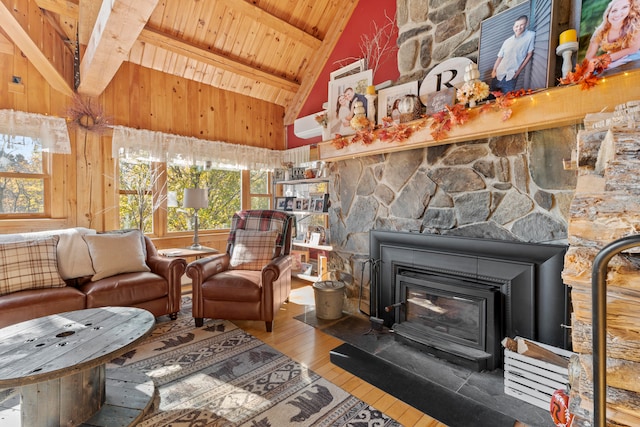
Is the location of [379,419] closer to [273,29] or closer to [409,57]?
[409,57]

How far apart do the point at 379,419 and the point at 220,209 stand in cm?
378

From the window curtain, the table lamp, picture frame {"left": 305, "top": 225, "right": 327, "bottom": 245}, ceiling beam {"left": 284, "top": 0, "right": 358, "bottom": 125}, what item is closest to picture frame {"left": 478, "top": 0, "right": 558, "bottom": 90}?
ceiling beam {"left": 284, "top": 0, "right": 358, "bottom": 125}

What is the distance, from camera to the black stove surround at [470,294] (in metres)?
1.90

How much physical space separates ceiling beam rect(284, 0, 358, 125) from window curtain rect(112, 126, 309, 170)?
0.73m

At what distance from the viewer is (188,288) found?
160 inches

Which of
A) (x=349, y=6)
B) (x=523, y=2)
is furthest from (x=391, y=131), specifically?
(x=349, y=6)

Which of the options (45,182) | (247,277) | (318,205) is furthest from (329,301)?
(45,182)

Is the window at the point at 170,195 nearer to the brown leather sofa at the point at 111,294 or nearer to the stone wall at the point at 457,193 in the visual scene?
the brown leather sofa at the point at 111,294

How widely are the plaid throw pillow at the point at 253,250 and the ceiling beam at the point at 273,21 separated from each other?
2.79 metres

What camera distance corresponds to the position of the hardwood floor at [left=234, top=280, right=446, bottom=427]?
1720mm

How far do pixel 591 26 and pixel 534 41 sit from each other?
0.27 m

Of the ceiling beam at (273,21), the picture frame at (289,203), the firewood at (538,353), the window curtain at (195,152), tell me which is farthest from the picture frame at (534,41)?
the picture frame at (289,203)

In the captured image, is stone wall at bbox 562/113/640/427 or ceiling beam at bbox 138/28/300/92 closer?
stone wall at bbox 562/113/640/427

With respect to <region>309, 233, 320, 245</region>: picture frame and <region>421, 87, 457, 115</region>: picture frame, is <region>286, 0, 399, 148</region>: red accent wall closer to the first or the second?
<region>421, 87, 457, 115</region>: picture frame
